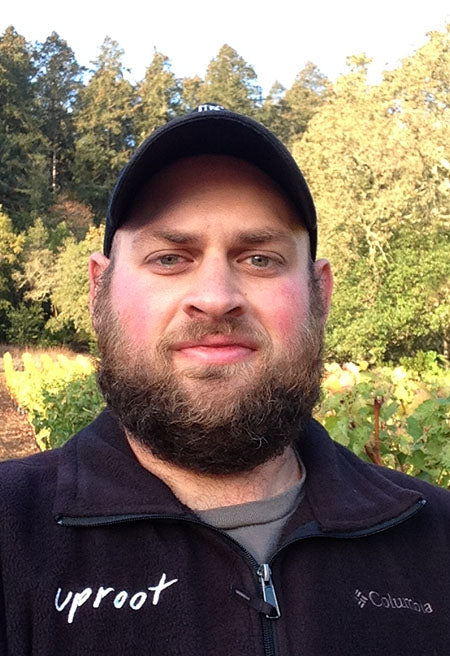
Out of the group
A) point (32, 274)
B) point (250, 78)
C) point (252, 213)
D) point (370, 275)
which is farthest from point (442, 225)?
point (250, 78)

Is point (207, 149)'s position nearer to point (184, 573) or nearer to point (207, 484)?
point (207, 484)

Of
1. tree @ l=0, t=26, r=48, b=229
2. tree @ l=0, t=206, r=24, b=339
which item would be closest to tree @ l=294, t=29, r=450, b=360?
tree @ l=0, t=206, r=24, b=339

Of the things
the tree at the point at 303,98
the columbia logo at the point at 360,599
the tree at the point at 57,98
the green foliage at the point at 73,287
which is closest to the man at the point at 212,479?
the columbia logo at the point at 360,599

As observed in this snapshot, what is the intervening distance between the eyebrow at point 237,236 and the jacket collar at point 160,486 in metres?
0.44

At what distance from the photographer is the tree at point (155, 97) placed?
5281cm

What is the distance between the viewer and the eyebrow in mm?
1574

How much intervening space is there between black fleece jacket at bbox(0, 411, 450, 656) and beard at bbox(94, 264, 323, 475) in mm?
99

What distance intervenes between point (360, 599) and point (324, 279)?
81 cm

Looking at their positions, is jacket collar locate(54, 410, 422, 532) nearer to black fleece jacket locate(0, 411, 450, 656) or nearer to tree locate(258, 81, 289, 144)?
black fleece jacket locate(0, 411, 450, 656)

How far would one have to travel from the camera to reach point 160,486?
1.48 m

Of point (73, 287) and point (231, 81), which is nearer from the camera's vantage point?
point (73, 287)

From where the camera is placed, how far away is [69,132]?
2143 inches

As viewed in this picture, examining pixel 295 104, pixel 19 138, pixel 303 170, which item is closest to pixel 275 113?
pixel 295 104

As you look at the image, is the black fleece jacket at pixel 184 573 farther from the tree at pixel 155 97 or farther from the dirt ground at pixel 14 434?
the tree at pixel 155 97
